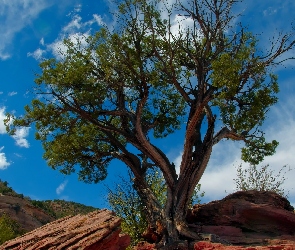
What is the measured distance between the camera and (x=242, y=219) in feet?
67.7

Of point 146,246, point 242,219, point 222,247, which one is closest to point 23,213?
point 146,246

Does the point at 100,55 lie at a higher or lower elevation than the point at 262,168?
higher

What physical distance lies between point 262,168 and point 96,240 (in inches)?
936

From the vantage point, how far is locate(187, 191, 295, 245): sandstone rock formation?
19.8 meters

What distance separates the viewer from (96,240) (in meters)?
13.6

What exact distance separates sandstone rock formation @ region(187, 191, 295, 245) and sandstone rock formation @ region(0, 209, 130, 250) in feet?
19.8

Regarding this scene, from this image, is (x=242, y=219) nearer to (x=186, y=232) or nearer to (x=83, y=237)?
(x=186, y=232)

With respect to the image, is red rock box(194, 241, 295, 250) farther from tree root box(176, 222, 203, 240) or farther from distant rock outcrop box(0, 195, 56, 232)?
distant rock outcrop box(0, 195, 56, 232)

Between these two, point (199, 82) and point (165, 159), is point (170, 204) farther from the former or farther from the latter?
point (199, 82)

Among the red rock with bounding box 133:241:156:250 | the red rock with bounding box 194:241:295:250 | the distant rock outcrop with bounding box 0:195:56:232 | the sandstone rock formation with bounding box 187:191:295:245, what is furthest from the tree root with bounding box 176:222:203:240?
the distant rock outcrop with bounding box 0:195:56:232

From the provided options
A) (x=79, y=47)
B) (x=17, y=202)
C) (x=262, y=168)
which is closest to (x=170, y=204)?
(x=79, y=47)

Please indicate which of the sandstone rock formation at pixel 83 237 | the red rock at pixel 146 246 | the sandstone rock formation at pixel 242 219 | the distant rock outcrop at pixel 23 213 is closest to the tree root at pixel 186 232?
the sandstone rock formation at pixel 242 219

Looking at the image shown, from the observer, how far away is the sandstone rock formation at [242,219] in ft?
64.8

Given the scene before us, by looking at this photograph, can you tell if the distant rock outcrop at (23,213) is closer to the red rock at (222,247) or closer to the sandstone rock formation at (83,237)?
the sandstone rock formation at (83,237)
